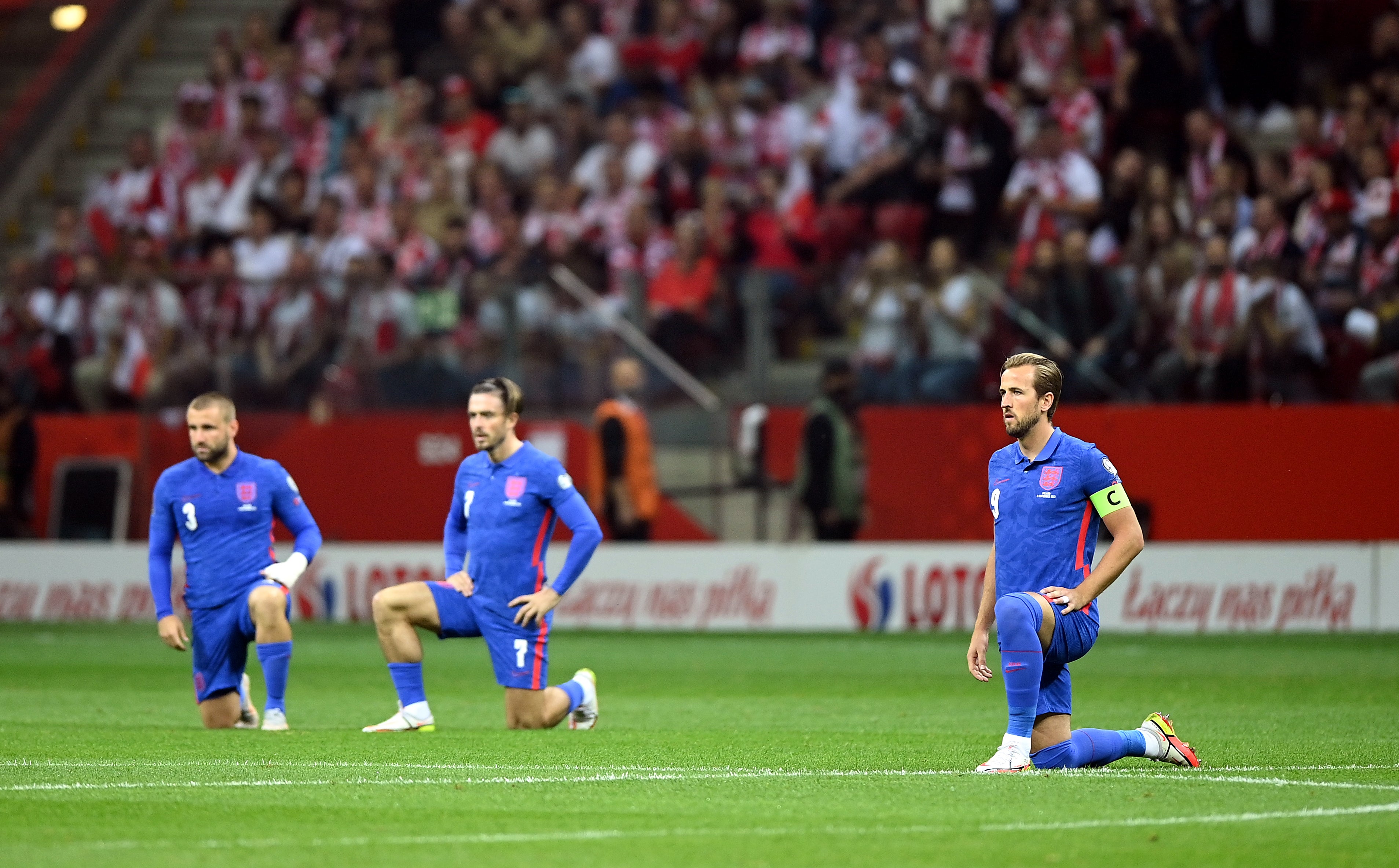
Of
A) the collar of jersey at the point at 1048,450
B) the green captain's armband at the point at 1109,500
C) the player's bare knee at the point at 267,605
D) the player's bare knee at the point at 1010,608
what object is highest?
the collar of jersey at the point at 1048,450

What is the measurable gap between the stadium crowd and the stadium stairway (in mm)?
1557

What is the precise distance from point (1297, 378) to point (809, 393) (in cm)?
420

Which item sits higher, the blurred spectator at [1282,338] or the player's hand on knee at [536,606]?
the blurred spectator at [1282,338]

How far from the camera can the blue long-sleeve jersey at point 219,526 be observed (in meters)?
11.1

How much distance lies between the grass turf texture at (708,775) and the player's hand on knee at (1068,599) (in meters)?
0.66

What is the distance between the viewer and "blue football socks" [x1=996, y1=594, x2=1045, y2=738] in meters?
7.96

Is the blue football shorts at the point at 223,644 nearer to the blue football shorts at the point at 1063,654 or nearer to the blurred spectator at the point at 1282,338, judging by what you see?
the blue football shorts at the point at 1063,654

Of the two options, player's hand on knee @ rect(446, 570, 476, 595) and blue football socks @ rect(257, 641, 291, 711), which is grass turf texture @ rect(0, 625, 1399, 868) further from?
player's hand on knee @ rect(446, 570, 476, 595)

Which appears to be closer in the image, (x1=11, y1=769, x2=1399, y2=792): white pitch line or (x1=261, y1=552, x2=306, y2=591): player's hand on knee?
(x1=11, y1=769, x2=1399, y2=792): white pitch line

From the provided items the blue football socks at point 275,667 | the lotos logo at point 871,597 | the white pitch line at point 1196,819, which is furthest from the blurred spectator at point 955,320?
the white pitch line at point 1196,819

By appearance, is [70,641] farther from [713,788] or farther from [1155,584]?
[713,788]

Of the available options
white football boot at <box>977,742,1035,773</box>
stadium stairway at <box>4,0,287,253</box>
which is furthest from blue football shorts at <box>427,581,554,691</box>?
stadium stairway at <box>4,0,287,253</box>

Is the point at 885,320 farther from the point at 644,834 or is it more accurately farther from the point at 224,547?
the point at 644,834

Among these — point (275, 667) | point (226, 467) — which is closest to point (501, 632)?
point (275, 667)
